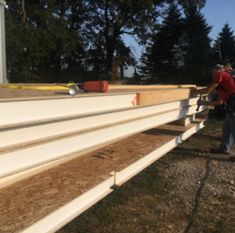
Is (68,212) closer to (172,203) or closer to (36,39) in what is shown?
(172,203)

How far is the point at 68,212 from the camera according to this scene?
2949 millimetres

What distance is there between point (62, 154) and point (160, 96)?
189 centimetres

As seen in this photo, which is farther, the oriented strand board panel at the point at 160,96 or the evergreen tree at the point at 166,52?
the evergreen tree at the point at 166,52

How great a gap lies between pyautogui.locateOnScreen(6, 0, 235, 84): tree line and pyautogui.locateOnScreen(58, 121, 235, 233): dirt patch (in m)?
17.5

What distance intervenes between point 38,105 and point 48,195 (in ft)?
2.06

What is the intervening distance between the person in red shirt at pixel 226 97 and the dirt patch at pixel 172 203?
0.50 meters

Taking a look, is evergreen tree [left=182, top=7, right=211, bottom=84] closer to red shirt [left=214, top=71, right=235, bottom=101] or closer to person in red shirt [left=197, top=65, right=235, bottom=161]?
person in red shirt [left=197, top=65, right=235, bottom=161]

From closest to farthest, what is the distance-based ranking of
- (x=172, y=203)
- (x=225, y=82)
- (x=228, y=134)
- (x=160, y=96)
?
1. (x=172, y=203)
2. (x=160, y=96)
3. (x=225, y=82)
4. (x=228, y=134)

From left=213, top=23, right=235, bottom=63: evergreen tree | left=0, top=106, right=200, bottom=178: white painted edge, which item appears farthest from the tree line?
left=0, top=106, right=200, bottom=178: white painted edge

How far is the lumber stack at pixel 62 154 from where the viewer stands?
2.80 meters

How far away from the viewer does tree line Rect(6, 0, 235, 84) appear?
2394 cm

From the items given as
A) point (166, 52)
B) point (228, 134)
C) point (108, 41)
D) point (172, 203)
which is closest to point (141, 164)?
point (172, 203)

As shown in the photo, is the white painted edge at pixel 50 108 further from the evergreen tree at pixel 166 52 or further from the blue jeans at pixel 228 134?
the evergreen tree at pixel 166 52

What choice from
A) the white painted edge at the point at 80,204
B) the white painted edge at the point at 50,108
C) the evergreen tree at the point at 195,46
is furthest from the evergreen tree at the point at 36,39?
the white painted edge at the point at 50,108
